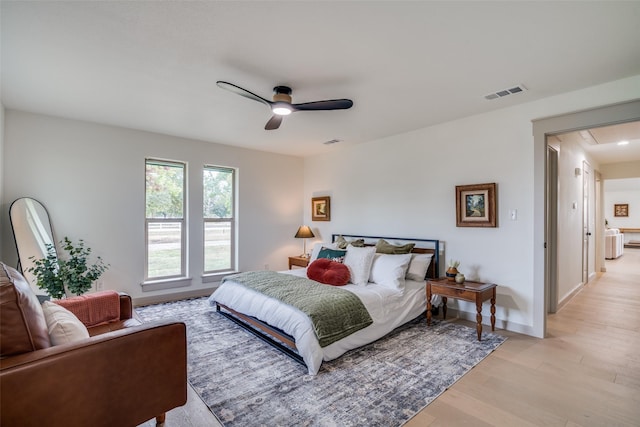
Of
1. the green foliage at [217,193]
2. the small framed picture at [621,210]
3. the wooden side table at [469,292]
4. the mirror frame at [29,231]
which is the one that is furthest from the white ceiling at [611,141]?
the small framed picture at [621,210]

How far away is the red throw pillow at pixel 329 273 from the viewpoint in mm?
3654

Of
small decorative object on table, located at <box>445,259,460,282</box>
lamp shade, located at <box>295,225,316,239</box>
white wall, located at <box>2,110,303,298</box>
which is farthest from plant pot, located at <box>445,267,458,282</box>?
white wall, located at <box>2,110,303,298</box>

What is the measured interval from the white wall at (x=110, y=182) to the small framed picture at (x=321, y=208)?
3.34 feet

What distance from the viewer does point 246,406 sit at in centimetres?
209

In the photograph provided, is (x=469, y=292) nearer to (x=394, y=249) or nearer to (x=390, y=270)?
(x=390, y=270)

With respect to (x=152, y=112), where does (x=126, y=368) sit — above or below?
below

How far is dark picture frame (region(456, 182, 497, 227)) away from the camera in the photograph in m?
3.58

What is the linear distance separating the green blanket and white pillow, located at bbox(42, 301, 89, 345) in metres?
1.59

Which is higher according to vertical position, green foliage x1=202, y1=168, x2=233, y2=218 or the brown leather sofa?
green foliage x1=202, y1=168, x2=233, y2=218

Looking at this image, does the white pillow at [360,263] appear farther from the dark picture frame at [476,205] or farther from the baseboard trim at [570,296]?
the baseboard trim at [570,296]

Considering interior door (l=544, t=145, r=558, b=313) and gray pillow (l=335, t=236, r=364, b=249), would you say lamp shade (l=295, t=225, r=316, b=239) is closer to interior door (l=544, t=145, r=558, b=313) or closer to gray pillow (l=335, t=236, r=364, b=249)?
gray pillow (l=335, t=236, r=364, b=249)

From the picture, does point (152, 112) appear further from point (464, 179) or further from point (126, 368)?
point (464, 179)

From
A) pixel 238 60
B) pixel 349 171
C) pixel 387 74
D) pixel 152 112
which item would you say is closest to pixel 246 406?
pixel 238 60

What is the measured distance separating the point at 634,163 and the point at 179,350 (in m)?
8.94
